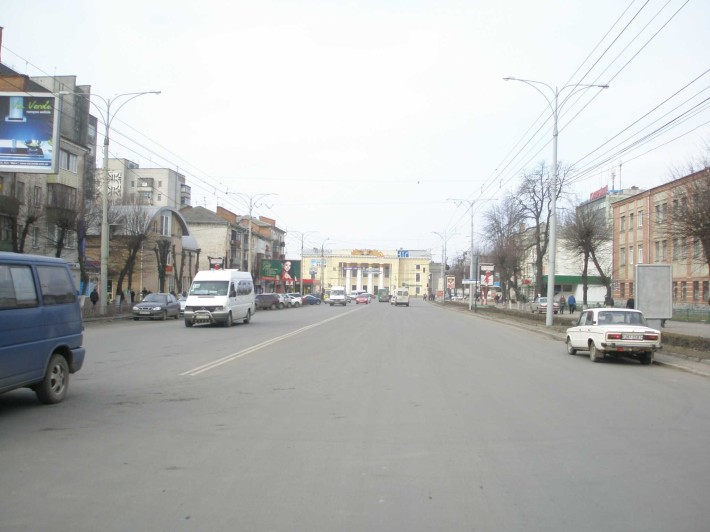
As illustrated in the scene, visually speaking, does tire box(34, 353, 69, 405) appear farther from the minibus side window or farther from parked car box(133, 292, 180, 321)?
parked car box(133, 292, 180, 321)

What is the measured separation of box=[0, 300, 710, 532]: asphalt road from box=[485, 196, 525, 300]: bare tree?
46.5 meters

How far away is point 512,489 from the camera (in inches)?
225

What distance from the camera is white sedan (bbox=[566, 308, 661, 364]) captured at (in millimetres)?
16562

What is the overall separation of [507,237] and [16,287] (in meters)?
58.0

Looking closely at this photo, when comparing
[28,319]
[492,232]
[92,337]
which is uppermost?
[492,232]

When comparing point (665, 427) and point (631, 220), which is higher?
point (631, 220)

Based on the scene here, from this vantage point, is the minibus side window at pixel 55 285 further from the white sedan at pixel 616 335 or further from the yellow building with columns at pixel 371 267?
the yellow building with columns at pixel 371 267

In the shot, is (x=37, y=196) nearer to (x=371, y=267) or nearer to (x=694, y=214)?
(x=694, y=214)

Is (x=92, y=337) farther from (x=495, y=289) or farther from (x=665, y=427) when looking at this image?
(x=495, y=289)

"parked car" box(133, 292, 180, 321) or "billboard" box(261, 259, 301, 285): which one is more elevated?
"billboard" box(261, 259, 301, 285)

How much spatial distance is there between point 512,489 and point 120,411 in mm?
5751

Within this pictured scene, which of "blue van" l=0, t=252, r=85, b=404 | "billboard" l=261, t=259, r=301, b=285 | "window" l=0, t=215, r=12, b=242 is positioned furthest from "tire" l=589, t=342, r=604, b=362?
"billboard" l=261, t=259, r=301, b=285

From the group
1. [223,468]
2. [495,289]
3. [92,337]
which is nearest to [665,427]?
Result: [223,468]

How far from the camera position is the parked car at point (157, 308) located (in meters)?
35.8
